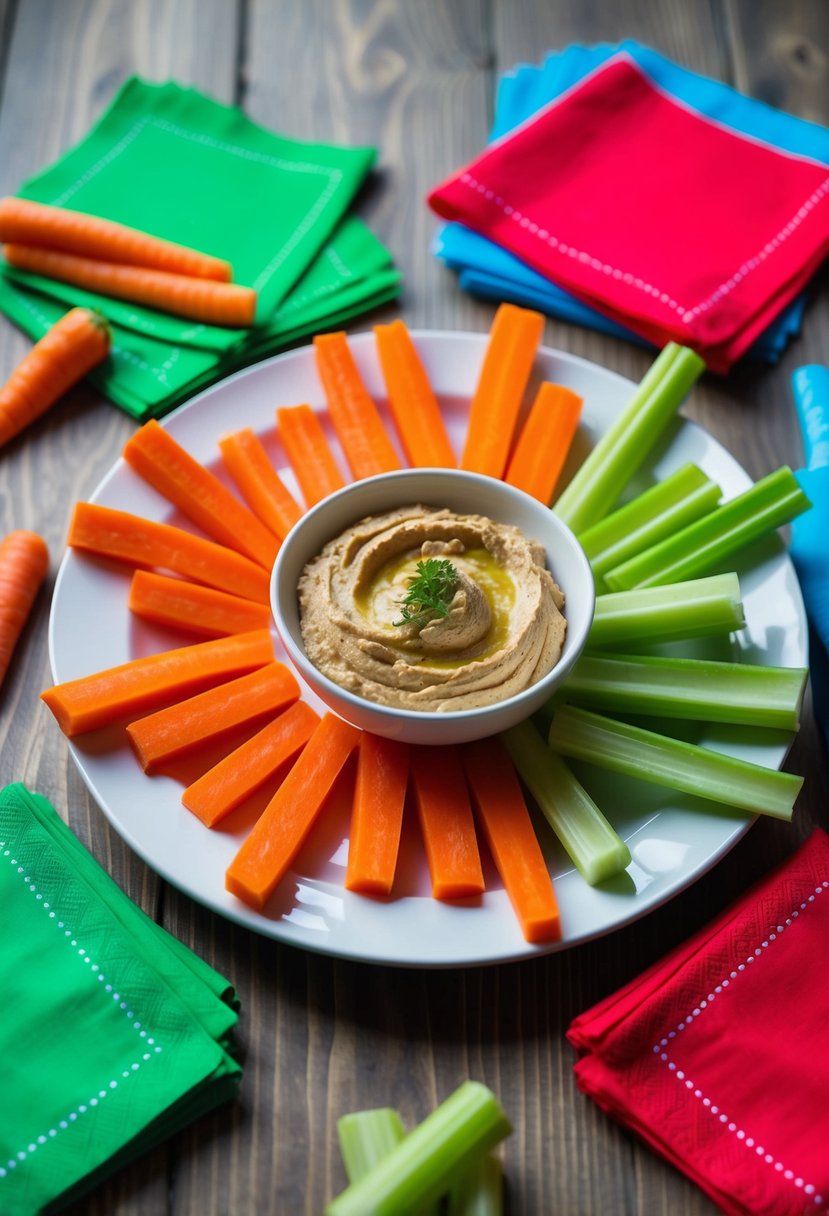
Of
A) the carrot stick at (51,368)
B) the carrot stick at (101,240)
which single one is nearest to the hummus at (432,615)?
the carrot stick at (51,368)

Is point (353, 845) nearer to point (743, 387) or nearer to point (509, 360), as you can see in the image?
point (509, 360)

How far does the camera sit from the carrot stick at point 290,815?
7.52 feet

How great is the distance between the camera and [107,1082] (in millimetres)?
2182

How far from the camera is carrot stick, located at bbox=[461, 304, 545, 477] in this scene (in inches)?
120

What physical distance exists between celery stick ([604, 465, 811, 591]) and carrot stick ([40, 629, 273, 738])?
0.90 metres

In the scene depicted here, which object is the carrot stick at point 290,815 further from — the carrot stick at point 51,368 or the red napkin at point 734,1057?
the carrot stick at point 51,368

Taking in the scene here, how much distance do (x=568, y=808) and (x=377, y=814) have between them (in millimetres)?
403

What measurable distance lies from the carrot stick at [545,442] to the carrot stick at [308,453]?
47 cm

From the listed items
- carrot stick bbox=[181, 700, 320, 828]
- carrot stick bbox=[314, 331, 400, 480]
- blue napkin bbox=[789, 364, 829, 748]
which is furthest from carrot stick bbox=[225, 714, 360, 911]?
blue napkin bbox=[789, 364, 829, 748]

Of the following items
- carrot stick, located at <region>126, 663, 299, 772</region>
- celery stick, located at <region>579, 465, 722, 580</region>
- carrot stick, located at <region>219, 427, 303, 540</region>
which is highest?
carrot stick, located at <region>219, 427, 303, 540</region>

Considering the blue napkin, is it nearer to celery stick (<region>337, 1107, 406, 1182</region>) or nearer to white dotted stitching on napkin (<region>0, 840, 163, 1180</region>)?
celery stick (<region>337, 1107, 406, 1182</region>)

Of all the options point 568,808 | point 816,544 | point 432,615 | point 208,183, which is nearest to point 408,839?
point 568,808

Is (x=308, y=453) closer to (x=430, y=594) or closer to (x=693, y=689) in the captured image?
(x=430, y=594)

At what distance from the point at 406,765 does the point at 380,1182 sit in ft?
2.71
